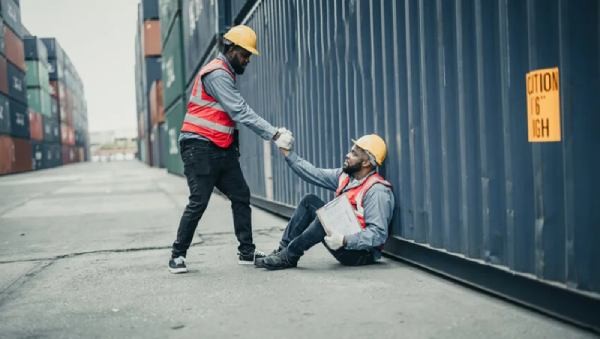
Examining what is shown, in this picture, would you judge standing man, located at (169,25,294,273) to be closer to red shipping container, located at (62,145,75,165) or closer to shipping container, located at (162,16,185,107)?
shipping container, located at (162,16,185,107)

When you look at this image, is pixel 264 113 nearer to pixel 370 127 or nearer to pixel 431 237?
pixel 370 127

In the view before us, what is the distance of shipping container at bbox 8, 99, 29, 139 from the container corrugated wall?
31999mm

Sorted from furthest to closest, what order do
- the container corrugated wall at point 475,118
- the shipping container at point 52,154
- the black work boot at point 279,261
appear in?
1. the shipping container at point 52,154
2. the black work boot at point 279,261
3. the container corrugated wall at point 475,118

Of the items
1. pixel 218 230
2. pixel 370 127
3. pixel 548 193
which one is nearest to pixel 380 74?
pixel 370 127

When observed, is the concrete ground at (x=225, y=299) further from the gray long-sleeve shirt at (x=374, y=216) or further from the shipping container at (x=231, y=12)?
the shipping container at (x=231, y=12)

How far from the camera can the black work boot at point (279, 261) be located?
173 inches

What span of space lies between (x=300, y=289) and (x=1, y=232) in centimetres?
536

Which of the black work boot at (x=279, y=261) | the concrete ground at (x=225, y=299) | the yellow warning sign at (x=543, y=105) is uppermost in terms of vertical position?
the yellow warning sign at (x=543, y=105)

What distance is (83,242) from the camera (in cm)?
634

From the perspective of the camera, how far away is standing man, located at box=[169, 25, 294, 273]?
430cm

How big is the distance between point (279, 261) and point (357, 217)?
71 centimetres

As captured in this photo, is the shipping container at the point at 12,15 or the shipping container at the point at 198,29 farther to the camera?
the shipping container at the point at 12,15

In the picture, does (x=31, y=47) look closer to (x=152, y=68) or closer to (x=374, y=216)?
(x=152, y=68)

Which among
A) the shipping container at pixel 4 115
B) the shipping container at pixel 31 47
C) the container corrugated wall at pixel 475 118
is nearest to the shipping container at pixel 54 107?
the shipping container at pixel 31 47
